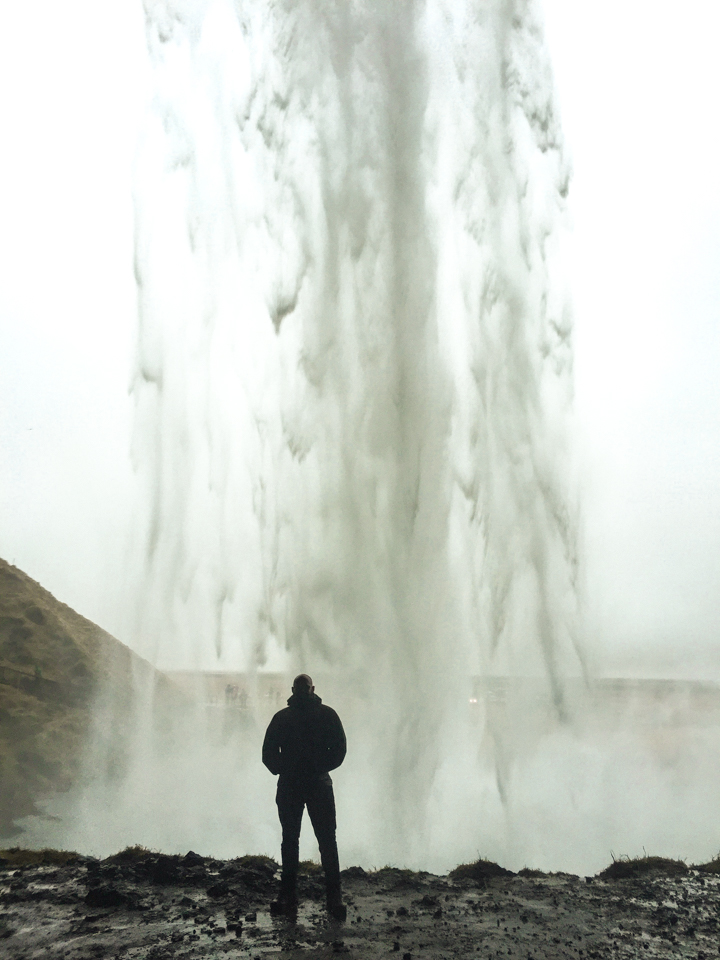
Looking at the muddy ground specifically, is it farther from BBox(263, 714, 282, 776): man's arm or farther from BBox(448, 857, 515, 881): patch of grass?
BBox(263, 714, 282, 776): man's arm

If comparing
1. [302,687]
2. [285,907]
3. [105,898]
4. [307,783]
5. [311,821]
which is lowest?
[105,898]

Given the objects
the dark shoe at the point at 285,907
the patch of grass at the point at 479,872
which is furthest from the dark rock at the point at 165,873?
the patch of grass at the point at 479,872

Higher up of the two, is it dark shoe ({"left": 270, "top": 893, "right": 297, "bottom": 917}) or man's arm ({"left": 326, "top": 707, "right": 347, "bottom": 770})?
man's arm ({"left": 326, "top": 707, "right": 347, "bottom": 770})

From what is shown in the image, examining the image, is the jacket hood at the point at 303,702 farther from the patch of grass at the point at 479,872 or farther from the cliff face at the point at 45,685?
the cliff face at the point at 45,685

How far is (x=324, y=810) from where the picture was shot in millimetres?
7859

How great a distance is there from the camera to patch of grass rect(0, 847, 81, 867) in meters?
11.7

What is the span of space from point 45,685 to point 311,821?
3481 centimetres

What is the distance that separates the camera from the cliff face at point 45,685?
30.5 metres

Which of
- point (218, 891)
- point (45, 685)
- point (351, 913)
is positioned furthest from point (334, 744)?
point (45, 685)

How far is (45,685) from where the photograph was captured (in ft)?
120

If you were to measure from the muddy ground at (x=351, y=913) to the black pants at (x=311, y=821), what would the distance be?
1.69 ft

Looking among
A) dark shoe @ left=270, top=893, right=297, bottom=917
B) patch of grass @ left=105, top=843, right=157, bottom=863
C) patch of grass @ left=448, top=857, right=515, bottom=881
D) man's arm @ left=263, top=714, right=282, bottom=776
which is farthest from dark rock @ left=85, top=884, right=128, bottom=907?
patch of grass @ left=448, top=857, right=515, bottom=881

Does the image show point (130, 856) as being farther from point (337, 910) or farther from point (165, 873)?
point (337, 910)

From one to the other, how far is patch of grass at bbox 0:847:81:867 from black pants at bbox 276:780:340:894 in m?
6.05
